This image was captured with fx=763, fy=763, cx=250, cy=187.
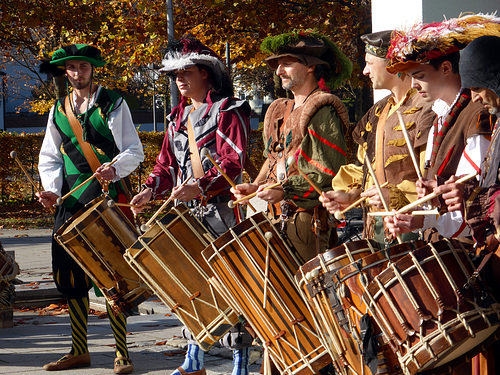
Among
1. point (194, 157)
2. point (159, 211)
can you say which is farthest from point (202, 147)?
point (159, 211)

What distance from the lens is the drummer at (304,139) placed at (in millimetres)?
3904

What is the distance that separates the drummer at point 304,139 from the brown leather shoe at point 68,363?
1.78 meters

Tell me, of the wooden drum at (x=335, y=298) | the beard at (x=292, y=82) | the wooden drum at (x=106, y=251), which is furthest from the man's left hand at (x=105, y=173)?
the wooden drum at (x=335, y=298)

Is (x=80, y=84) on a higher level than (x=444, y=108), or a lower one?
higher

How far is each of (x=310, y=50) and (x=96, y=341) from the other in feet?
9.68

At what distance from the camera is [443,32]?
3.23m

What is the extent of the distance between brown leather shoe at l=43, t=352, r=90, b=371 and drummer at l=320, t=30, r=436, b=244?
89.6 inches

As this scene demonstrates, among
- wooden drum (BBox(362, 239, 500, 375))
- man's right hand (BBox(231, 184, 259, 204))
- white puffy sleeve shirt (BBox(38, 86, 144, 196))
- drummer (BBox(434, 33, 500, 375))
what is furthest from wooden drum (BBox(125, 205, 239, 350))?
drummer (BBox(434, 33, 500, 375))

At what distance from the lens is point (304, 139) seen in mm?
3984

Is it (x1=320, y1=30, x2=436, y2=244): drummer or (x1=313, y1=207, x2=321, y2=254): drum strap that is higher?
(x1=320, y1=30, x2=436, y2=244): drummer

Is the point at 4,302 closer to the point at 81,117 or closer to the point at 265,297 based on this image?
the point at 81,117

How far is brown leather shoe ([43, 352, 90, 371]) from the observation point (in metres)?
4.97

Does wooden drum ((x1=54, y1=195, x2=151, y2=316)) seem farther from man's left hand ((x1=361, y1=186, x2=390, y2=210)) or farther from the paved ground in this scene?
man's left hand ((x1=361, y1=186, x2=390, y2=210))

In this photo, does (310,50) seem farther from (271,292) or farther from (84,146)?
(84,146)
